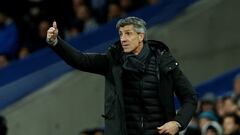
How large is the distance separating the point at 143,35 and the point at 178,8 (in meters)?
6.68

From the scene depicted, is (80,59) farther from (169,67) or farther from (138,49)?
(169,67)

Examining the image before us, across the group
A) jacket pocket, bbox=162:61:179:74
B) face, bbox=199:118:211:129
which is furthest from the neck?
face, bbox=199:118:211:129

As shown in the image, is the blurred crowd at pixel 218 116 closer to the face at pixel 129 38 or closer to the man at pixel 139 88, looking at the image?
the man at pixel 139 88

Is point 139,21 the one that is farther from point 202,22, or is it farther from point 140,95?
point 202,22

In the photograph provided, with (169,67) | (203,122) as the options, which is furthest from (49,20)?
(169,67)

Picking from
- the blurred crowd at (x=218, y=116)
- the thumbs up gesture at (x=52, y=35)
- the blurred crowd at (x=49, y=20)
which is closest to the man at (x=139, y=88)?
the thumbs up gesture at (x=52, y=35)

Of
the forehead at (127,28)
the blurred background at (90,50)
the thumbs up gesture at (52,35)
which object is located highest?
the blurred background at (90,50)

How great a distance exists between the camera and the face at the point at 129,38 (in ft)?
21.0

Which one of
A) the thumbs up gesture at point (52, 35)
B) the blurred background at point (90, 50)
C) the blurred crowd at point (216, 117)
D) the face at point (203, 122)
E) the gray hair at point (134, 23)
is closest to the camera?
the thumbs up gesture at point (52, 35)

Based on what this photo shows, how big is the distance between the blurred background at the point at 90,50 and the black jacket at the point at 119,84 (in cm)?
331

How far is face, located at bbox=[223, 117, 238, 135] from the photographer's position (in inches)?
385

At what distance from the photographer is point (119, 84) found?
6.47 meters

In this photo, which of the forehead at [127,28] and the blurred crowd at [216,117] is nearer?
the forehead at [127,28]

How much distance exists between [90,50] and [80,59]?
5.52 meters
